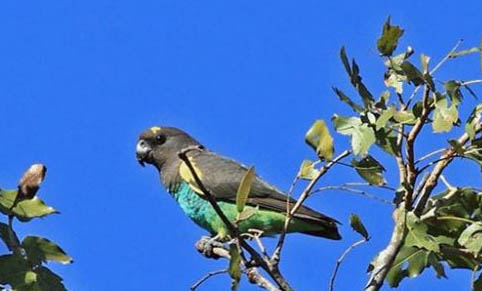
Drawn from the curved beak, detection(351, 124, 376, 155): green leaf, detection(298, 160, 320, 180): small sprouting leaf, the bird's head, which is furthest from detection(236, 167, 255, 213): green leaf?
the curved beak

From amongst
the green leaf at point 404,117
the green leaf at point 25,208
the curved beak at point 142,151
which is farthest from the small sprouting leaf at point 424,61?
the curved beak at point 142,151

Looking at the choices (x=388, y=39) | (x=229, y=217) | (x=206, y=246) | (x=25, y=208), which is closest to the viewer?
(x=25, y=208)

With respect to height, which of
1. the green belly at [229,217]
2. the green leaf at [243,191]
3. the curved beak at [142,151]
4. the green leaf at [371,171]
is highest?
the curved beak at [142,151]

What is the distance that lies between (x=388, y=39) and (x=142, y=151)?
4.81 metres

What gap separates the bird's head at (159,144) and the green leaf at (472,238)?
4.75m

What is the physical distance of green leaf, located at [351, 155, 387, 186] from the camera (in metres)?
3.85

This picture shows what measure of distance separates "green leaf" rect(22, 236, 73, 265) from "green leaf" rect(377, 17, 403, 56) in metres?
1.38

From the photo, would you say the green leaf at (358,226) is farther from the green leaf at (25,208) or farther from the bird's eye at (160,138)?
the bird's eye at (160,138)

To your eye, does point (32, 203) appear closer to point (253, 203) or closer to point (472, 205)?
point (472, 205)

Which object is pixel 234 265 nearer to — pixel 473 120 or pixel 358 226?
pixel 358 226

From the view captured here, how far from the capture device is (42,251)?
10.9ft

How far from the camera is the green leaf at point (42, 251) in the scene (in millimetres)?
3316

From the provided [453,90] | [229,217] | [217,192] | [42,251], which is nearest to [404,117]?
[453,90]

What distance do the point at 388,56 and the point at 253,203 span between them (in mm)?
3074
